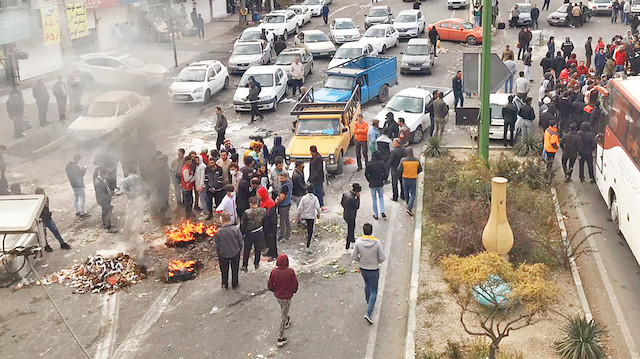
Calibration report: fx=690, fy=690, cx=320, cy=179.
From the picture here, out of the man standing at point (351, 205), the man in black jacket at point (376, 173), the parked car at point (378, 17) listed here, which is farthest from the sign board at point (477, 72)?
the parked car at point (378, 17)

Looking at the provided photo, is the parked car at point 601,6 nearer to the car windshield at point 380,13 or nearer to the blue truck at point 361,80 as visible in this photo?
the car windshield at point 380,13

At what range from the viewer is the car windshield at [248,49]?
3020 centimetres

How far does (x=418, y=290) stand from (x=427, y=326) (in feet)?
3.77

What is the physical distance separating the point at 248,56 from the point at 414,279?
65.4 ft

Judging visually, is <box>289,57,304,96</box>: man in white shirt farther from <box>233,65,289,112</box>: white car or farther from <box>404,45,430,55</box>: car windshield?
<box>404,45,430,55</box>: car windshield

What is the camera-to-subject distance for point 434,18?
41.3 metres

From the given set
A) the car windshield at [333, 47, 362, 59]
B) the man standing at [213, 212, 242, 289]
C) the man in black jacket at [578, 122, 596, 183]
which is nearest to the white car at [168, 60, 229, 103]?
the car windshield at [333, 47, 362, 59]

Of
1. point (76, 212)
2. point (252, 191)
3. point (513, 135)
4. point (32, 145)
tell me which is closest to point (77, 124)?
point (32, 145)

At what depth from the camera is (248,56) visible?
30.0 m

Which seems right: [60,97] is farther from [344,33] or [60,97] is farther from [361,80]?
[344,33]

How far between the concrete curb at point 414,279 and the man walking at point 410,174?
332 millimetres

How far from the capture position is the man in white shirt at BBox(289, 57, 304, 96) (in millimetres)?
25469

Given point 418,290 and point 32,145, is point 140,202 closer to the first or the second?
point 418,290

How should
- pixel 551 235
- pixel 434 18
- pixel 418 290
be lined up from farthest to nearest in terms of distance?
pixel 434 18 → pixel 551 235 → pixel 418 290
